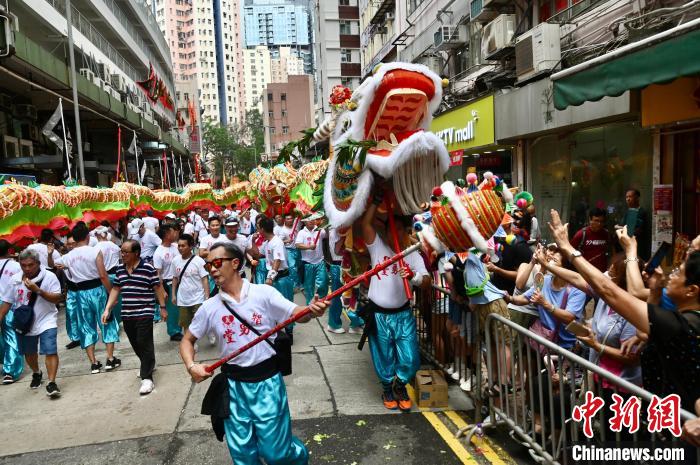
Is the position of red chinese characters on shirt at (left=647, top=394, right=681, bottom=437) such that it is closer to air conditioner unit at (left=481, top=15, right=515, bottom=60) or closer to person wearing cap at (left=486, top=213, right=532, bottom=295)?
person wearing cap at (left=486, top=213, right=532, bottom=295)

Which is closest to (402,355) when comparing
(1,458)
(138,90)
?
(1,458)

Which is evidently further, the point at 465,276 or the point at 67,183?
the point at 67,183

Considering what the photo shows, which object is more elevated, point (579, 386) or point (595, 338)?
point (595, 338)

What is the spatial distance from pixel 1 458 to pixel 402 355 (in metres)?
3.48

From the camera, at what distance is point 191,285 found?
22.3 ft

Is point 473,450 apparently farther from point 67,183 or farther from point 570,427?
point 67,183

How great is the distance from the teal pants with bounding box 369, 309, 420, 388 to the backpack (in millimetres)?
3817

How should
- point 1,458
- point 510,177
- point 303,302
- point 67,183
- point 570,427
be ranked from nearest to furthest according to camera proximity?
point 570,427 → point 1,458 → point 303,302 → point 67,183 → point 510,177

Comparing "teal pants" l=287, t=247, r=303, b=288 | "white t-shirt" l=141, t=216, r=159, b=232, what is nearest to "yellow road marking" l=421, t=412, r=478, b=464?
"teal pants" l=287, t=247, r=303, b=288

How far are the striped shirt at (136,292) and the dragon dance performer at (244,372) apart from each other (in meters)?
2.62

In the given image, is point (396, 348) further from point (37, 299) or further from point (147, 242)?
point (147, 242)

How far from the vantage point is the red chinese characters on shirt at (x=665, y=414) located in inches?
94.8

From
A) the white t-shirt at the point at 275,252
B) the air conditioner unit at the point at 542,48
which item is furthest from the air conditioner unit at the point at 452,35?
the white t-shirt at the point at 275,252

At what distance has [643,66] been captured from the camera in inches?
228
